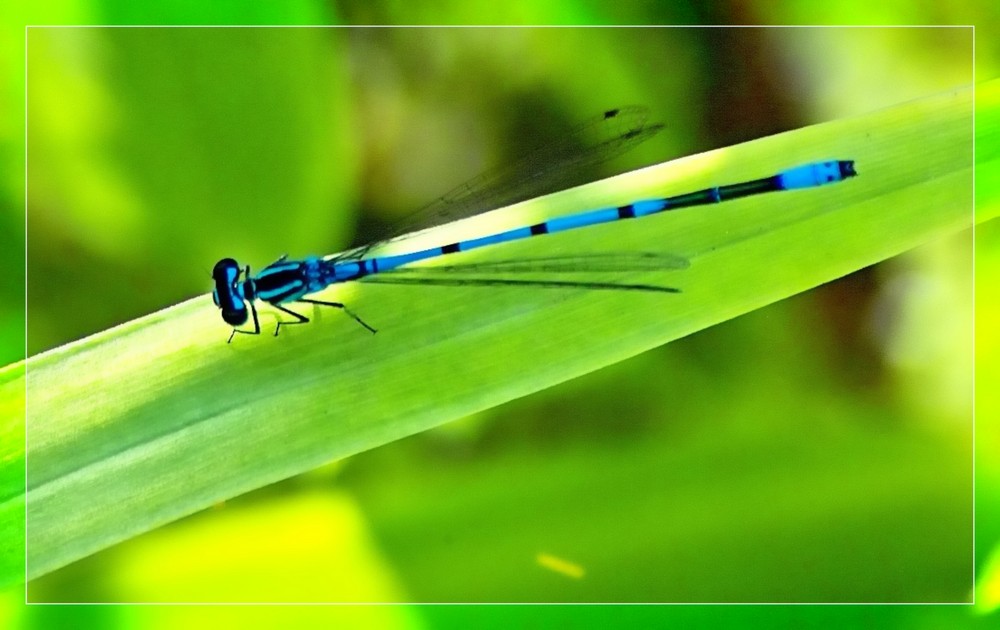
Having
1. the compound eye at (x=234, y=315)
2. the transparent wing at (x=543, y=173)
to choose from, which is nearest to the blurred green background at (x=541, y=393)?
the transparent wing at (x=543, y=173)

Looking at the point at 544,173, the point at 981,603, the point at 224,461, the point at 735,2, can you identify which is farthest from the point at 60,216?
the point at 981,603

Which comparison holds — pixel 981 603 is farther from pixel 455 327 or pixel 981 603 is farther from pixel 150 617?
pixel 150 617

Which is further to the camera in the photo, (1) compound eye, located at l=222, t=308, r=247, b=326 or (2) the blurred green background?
(2) the blurred green background

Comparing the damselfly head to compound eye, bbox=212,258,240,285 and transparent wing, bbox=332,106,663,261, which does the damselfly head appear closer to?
compound eye, bbox=212,258,240,285

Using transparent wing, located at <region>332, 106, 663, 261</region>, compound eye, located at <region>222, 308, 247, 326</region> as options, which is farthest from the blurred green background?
compound eye, located at <region>222, 308, 247, 326</region>

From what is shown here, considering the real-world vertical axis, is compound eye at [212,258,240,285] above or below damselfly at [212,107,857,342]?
above
